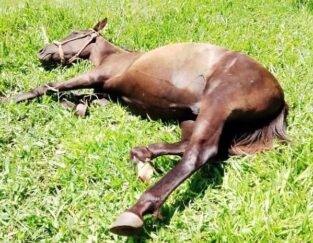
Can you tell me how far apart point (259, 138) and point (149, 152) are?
86cm

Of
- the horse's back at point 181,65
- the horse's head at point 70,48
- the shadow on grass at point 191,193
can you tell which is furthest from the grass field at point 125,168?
the horse's back at point 181,65

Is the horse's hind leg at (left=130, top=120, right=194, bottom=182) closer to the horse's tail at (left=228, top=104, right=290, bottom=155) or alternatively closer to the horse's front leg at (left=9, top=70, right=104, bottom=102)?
the horse's tail at (left=228, top=104, right=290, bottom=155)

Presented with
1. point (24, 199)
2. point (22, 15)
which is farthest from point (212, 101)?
point (22, 15)

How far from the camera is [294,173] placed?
3611mm

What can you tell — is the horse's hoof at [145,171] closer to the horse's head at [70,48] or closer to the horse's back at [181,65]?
the horse's back at [181,65]

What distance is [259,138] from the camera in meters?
4.09

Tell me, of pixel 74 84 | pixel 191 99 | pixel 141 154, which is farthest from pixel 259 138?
pixel 74 84

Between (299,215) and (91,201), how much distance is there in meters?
1.35

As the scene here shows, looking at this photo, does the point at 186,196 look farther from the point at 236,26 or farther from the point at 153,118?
the point at 236,26

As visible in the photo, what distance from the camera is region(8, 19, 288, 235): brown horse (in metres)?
3.58

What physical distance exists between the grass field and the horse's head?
4.6 inches

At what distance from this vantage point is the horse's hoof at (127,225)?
119 inches

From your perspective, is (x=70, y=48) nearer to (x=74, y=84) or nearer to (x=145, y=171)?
(x=74, y=84)

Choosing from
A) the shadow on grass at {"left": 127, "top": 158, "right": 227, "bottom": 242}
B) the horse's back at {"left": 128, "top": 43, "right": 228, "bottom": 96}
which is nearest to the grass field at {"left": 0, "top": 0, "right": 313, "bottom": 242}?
the shadow on grass at {"left": 127, "top": 158, "right": 227, "bottom": 242}
